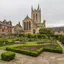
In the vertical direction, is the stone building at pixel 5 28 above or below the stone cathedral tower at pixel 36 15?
below

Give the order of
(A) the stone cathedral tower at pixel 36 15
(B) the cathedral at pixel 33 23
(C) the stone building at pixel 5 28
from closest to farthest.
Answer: (C) the stone building at pixel 5 28, (B) the cathedral at pixel 33 23, (A) the stone cathedral tower at pixel 36 15

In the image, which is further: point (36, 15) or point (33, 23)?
point (36, 15)

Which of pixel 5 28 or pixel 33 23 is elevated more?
pixel 33 23

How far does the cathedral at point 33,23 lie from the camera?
63219 mm

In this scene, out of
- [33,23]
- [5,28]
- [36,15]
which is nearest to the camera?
[5,28]

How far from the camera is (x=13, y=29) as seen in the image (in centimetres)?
5984

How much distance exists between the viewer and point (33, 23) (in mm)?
63750

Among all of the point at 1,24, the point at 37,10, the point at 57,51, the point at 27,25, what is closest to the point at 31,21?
the point at 27,25

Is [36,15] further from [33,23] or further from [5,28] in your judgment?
[5,28]

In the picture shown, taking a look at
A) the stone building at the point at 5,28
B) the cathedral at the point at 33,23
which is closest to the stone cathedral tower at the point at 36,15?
the cathedral at the point at 33,23

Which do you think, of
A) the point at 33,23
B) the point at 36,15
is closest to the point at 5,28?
the point at 33,23

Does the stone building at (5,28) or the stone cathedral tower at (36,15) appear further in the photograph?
the stone cathedral tower at (36,15)

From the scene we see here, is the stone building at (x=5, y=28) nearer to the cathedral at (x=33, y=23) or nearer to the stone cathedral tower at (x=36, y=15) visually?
the cathedral at (x=33, y=23)

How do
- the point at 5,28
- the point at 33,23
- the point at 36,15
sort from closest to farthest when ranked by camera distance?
1. the point at 5,28
2. the point at 33,23
3. the point at 36,15
